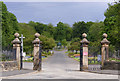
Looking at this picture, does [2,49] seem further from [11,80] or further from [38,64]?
[11,80]

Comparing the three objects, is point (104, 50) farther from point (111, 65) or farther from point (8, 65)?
point (8, 65)

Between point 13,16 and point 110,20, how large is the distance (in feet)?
127

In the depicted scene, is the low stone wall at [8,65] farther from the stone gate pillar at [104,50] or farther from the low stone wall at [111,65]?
the low stone wall at [111,65]

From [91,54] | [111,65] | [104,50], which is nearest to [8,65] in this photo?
[91,54]

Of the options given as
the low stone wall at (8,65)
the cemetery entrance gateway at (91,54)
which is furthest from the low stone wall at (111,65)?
the low stone wall at (8,65)

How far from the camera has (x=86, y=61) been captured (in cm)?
2123

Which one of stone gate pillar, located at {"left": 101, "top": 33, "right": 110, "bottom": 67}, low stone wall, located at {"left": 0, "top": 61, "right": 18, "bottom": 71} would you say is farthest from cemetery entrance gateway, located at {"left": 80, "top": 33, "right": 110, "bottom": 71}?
low stone wall, located at {"left": 0, "top": 61, "right": 18, "bottom": 71}

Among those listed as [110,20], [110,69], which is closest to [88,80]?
[110,69]

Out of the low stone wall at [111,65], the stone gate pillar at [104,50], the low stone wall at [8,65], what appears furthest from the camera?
the stone gate pillar at [104,50]

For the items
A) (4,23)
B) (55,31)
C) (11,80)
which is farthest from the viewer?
(55,31)

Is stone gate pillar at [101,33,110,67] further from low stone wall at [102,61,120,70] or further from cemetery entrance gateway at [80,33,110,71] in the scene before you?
low stone wall at [102,61,120,70]

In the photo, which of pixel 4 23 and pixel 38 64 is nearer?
pixel 38 64

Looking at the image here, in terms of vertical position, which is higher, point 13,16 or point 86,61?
point 13,16

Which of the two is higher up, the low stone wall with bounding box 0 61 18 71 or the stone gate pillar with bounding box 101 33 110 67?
the stone gate pillar with bounding box 101 33 110 67
